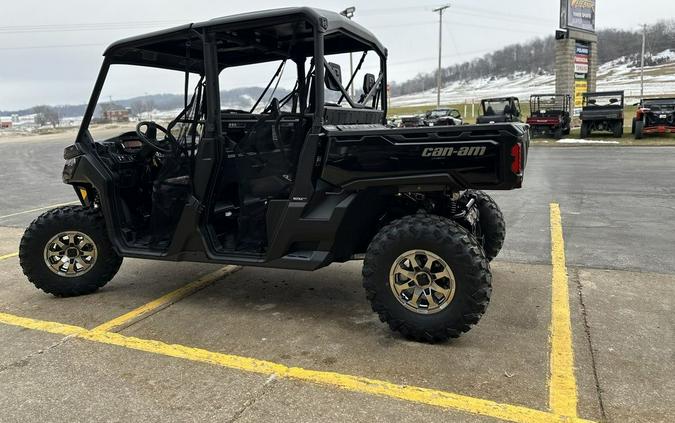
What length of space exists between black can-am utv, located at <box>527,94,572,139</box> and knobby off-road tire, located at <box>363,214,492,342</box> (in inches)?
869

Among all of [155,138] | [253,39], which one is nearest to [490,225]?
[253,39]

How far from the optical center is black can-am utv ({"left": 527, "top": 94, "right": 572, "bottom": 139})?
23.7m

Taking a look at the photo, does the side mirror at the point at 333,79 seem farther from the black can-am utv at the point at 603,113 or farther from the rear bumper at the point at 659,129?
the black can-am utv at the point at 603,113

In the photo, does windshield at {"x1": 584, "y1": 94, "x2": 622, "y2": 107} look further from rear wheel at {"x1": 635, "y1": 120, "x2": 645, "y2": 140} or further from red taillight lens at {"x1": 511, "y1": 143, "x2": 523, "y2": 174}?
red taillight lens at {"x1": 511, "y1": 143, "x2": 523, "y2": 174}

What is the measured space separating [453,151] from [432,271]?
31.4 inches

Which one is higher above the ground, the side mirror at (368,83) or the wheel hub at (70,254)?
the side mirror at (368,83)

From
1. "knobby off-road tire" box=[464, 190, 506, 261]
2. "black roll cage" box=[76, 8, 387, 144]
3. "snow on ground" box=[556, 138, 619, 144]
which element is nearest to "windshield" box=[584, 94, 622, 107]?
"snow on ground" box=[556, 138, 619, 144]

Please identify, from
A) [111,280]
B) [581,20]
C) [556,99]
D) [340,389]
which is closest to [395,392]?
[340,389]

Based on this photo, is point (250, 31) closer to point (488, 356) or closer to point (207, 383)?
point (207, 383)

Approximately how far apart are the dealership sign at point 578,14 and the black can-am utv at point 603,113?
6289mm

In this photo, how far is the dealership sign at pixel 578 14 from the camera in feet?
91.1

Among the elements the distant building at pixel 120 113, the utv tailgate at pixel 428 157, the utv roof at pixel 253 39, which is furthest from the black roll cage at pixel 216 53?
the distant building at pixel 120 113

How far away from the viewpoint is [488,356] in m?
3.44

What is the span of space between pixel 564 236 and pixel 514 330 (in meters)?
3.10
